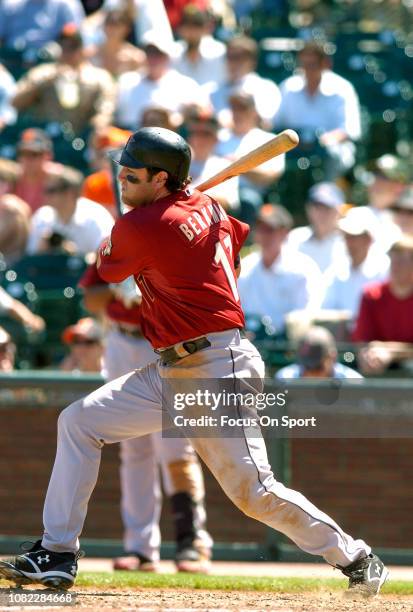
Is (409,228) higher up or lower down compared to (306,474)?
higher up

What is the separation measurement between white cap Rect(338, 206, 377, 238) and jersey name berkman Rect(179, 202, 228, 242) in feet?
13.3

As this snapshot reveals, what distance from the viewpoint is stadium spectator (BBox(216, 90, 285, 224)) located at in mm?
10602

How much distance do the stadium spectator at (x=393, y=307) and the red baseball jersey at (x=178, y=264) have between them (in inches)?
127

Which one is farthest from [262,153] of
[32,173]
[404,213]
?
[32,173]

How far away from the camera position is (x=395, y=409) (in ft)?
26.4

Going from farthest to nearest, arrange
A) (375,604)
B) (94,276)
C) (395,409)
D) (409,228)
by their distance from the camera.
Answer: (409,228), (395,409), (94,276), (375,604)

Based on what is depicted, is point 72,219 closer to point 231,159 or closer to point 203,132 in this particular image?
point 203,132

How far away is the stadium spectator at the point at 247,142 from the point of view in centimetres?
1060

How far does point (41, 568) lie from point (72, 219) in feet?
15.7

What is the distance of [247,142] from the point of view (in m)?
10.7

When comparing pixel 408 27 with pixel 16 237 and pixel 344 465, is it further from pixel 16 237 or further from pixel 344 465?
pixel 344 465

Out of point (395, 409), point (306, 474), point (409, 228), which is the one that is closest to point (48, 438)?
point (306, 474)

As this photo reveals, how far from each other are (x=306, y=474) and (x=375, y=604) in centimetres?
308

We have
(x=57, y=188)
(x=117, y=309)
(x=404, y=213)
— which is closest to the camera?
(x=117, y=309)
